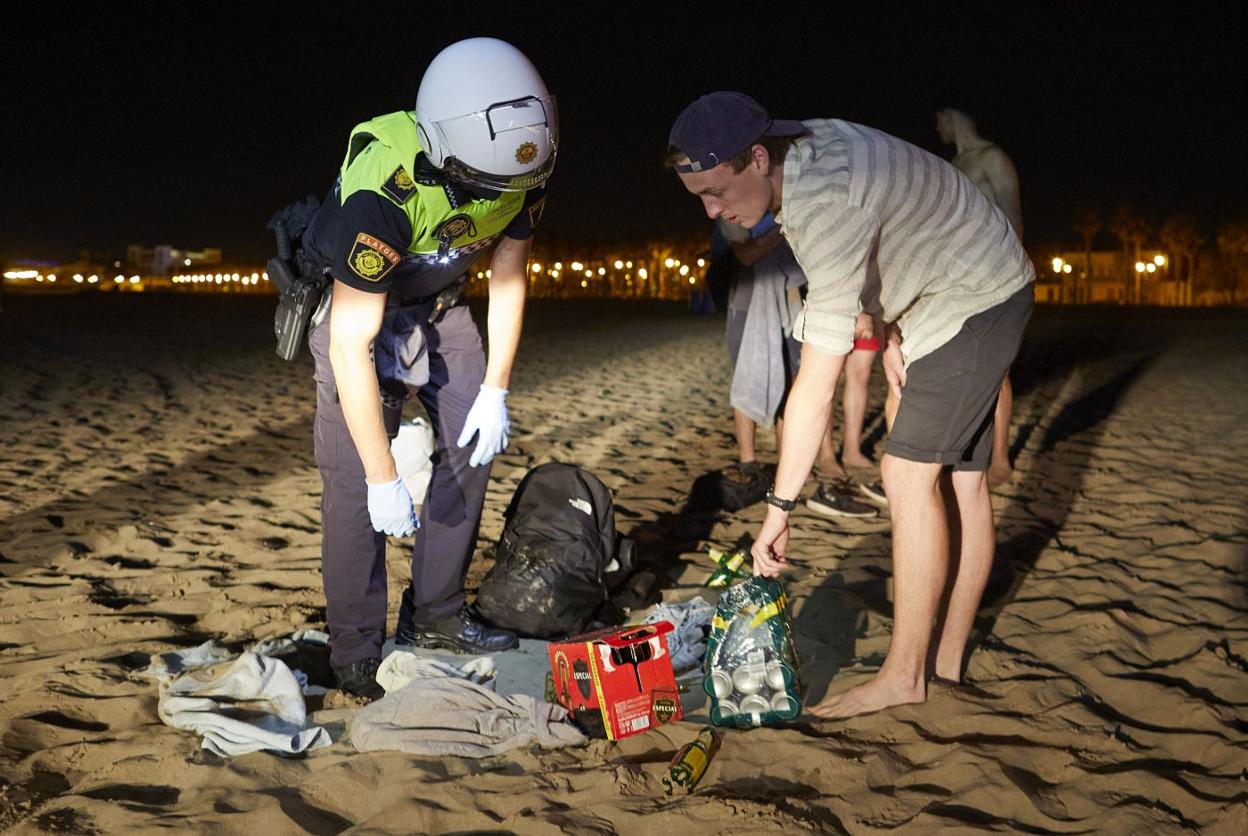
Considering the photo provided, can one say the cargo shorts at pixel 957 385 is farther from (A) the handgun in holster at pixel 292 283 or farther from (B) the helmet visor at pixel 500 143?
(A) the handgun in holster at pixel 292 283

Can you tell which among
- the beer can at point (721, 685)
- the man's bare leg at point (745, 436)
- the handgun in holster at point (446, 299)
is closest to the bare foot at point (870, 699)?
the beer can at point (721, 685)

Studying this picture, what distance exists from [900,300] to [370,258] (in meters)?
1.64

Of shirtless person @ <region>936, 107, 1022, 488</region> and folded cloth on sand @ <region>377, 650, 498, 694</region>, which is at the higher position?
shirtless person @ <region>936, 107, 1022, 488</region>

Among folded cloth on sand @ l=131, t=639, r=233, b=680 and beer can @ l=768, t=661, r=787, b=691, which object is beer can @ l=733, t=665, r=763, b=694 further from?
folded cloth on sand @ l=131, t=639, r=233, b=680

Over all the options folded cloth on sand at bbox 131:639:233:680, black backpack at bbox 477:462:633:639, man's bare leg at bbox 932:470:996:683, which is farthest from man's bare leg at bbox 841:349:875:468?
folded cloth on sand at bbox 131:639:233:680

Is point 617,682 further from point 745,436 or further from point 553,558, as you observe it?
point 745,436

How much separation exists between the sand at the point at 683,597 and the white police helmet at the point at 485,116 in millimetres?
1785

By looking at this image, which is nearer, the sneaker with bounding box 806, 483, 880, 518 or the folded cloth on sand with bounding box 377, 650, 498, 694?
the folded cloth on sand with bounding box 377, 650, 498, 694

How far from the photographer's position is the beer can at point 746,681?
2.88 m

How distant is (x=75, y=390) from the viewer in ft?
34.1

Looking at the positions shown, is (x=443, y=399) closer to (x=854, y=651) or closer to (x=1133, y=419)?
(x=854, y=651)

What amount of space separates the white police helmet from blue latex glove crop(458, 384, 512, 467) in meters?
0.90

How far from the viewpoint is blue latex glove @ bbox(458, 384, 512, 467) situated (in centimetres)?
344

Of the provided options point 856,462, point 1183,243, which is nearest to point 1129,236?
point 1183,243
